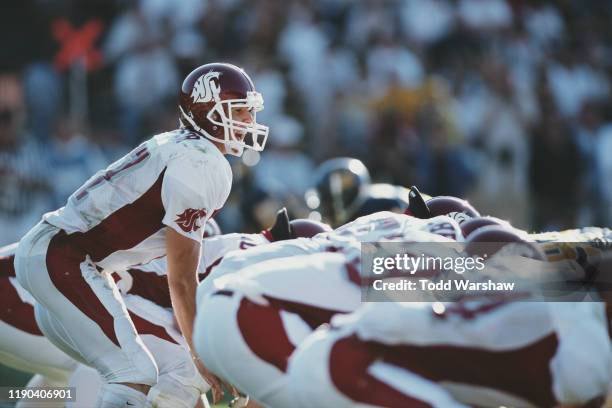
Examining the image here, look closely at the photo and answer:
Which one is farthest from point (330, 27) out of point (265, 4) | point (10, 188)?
point (10, 188)

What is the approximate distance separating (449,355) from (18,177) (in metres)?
9.20

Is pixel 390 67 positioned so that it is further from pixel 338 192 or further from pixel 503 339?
pixel 503 339

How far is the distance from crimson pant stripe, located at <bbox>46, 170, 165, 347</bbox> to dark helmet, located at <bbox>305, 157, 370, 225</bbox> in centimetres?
295

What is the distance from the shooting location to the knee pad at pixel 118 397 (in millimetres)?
4301

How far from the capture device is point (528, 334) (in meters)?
3.50

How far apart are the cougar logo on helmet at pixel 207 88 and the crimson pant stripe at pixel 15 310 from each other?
1442 millimetres

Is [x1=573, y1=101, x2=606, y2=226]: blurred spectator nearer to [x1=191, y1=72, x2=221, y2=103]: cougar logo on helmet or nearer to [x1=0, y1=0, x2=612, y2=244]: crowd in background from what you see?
[x1=0, y1=0, x2=612, y2=244]: crowd in background

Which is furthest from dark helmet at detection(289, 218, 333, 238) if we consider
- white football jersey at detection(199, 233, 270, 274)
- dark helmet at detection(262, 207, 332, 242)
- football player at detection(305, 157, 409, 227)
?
football player at detection(305, 157, 409, 227)

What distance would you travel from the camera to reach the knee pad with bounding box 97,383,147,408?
169 inches

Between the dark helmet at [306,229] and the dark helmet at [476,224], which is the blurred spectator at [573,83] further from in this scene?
the dark helmet at [476,224]

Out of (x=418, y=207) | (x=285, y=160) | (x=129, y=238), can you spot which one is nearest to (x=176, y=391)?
(x=129, y=238)

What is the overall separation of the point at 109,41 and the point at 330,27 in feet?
8.52

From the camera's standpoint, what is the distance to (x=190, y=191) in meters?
4.34

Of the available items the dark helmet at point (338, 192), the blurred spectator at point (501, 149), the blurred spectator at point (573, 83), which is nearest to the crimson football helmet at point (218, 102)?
the dark helmet at point (338, 192)
